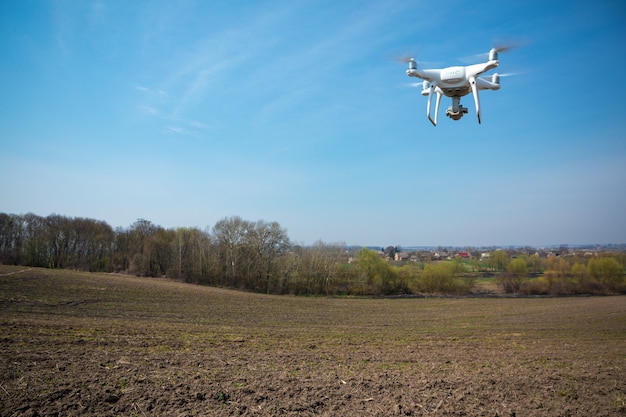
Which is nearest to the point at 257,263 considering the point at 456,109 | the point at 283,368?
the point at 283,368

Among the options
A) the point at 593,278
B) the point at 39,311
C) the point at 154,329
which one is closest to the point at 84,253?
the point at 39,311

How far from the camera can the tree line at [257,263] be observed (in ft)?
194

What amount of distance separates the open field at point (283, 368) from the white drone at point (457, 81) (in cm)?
574

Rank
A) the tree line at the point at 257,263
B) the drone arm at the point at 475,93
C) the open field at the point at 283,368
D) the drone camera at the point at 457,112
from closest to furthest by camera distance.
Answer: the drone arm at the point at 475,93
the drone camera at the point at 457,112
the open field at the point at 283,368
the tree line at the point at 257,263

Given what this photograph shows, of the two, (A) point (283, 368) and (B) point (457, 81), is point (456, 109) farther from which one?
(A) point (283, 368)

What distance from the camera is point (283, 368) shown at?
1026 centimetres

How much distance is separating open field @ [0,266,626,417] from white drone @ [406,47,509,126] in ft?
18.8

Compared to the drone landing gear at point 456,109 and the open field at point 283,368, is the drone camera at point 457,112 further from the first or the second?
the open field at point 283,368

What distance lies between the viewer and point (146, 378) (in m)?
7.88

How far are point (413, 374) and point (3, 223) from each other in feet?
268

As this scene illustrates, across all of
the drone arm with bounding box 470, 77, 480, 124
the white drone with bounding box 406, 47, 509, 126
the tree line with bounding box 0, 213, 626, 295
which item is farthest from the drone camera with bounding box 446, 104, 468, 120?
the tree line with bounding box 0, 213, 626, 295

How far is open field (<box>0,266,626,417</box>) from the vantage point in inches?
269

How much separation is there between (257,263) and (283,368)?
5006cm

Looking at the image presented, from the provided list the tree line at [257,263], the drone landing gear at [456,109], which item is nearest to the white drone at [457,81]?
the drone landing gear at [456,109]
